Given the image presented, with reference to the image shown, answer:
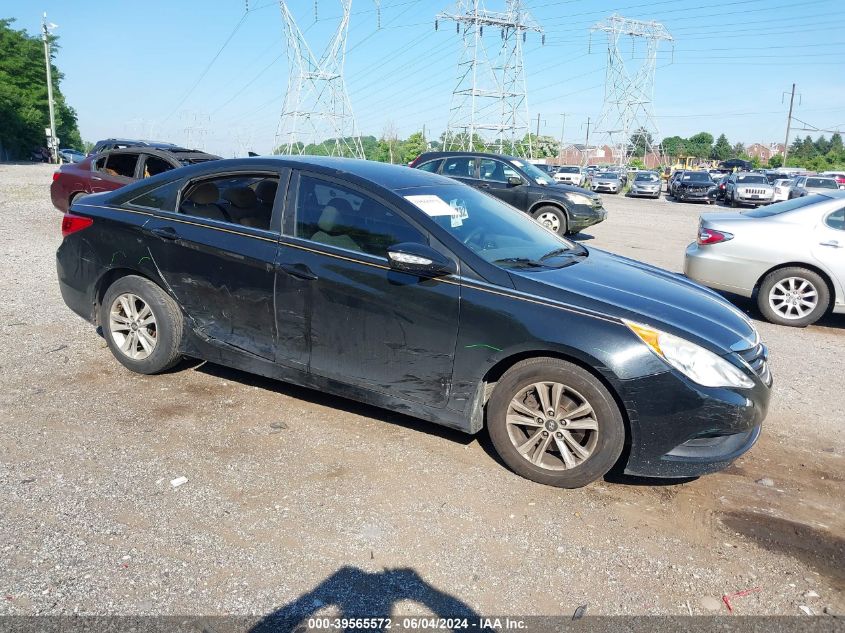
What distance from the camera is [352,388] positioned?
4.27 m

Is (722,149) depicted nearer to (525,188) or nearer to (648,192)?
(648,192)

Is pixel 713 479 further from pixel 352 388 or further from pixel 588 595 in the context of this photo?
pixel 352 388

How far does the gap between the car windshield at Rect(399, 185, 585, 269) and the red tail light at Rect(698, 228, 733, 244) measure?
12.1 feet

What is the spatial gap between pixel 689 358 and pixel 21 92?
75.9 m

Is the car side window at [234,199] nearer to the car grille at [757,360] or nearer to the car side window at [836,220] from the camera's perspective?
the car grille at [757,360]

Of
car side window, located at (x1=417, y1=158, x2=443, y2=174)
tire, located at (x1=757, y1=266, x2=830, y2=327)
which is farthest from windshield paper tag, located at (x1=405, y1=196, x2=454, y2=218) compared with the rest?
car side window, located at (x1=417, y1=158, x2=443, y2=174)

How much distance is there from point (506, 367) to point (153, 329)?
8.73 feet

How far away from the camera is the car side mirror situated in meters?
3.89

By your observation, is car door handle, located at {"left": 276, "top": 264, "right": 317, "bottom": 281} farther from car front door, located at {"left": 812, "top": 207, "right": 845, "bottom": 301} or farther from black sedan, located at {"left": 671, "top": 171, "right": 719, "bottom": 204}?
black sedan, located at {"left": 671, "top": 171, "right": 719, "bottom": 204}

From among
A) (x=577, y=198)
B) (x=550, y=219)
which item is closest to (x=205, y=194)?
(x=550, y=219)

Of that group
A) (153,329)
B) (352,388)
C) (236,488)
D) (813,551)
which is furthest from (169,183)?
(813,551)

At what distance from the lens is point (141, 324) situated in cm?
506

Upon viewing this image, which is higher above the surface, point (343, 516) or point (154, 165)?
point (154, 165)

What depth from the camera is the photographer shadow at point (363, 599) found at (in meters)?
2.74
